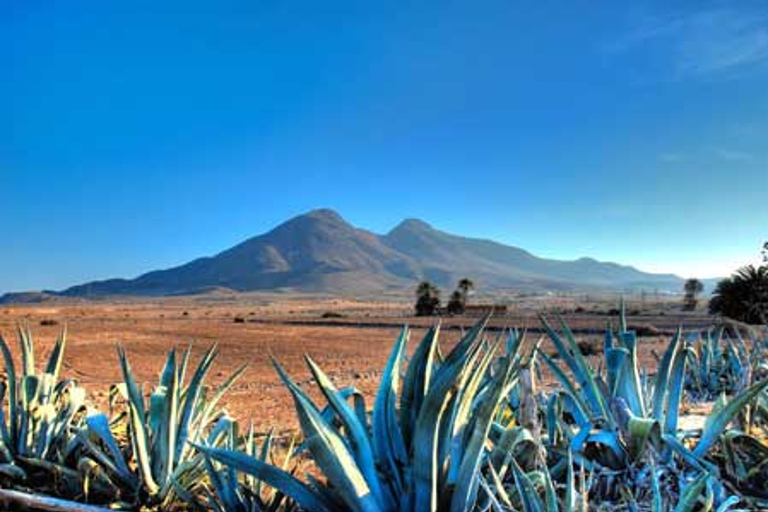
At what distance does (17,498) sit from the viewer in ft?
10.1

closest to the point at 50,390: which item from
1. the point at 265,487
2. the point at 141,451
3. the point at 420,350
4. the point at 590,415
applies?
the point at 141,451

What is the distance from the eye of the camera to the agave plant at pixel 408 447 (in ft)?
7.32

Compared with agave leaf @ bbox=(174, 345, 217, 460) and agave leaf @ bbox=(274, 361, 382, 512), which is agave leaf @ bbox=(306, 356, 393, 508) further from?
agave leaf @ bbox=(174, 345, 217, 460)

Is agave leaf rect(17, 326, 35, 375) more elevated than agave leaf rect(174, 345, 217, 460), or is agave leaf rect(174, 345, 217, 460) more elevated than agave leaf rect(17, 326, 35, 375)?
agave leaf rect(17, 326, 35, 375)

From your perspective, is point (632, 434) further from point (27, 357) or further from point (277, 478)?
point (27, 357)

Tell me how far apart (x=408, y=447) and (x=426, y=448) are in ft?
1.25

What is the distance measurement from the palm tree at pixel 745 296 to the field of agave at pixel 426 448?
9283 millimetres

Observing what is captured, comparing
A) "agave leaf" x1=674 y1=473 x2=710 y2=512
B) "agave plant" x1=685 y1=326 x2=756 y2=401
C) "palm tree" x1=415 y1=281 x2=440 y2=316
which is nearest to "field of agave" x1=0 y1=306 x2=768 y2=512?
"agave leaf" x1=674 y1=473 x2=710 y2=512

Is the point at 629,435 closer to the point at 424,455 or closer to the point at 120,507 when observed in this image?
the point at 424,455

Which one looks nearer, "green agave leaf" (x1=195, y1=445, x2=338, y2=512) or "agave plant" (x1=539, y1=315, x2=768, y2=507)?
"green agave leaf" (x1=195, y1=445, x2=338, y2=512)

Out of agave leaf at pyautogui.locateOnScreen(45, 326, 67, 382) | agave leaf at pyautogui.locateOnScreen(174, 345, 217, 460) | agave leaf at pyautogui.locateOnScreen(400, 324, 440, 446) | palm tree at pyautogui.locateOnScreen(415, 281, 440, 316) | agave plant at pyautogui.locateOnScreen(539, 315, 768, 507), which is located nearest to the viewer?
agave leaf at pyautogui.locateOnScreen(400, 324, 440, 446)

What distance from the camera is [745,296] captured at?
1377 cm

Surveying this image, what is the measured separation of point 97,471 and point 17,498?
48 centimetres

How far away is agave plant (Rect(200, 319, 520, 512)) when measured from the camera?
2.23 m
